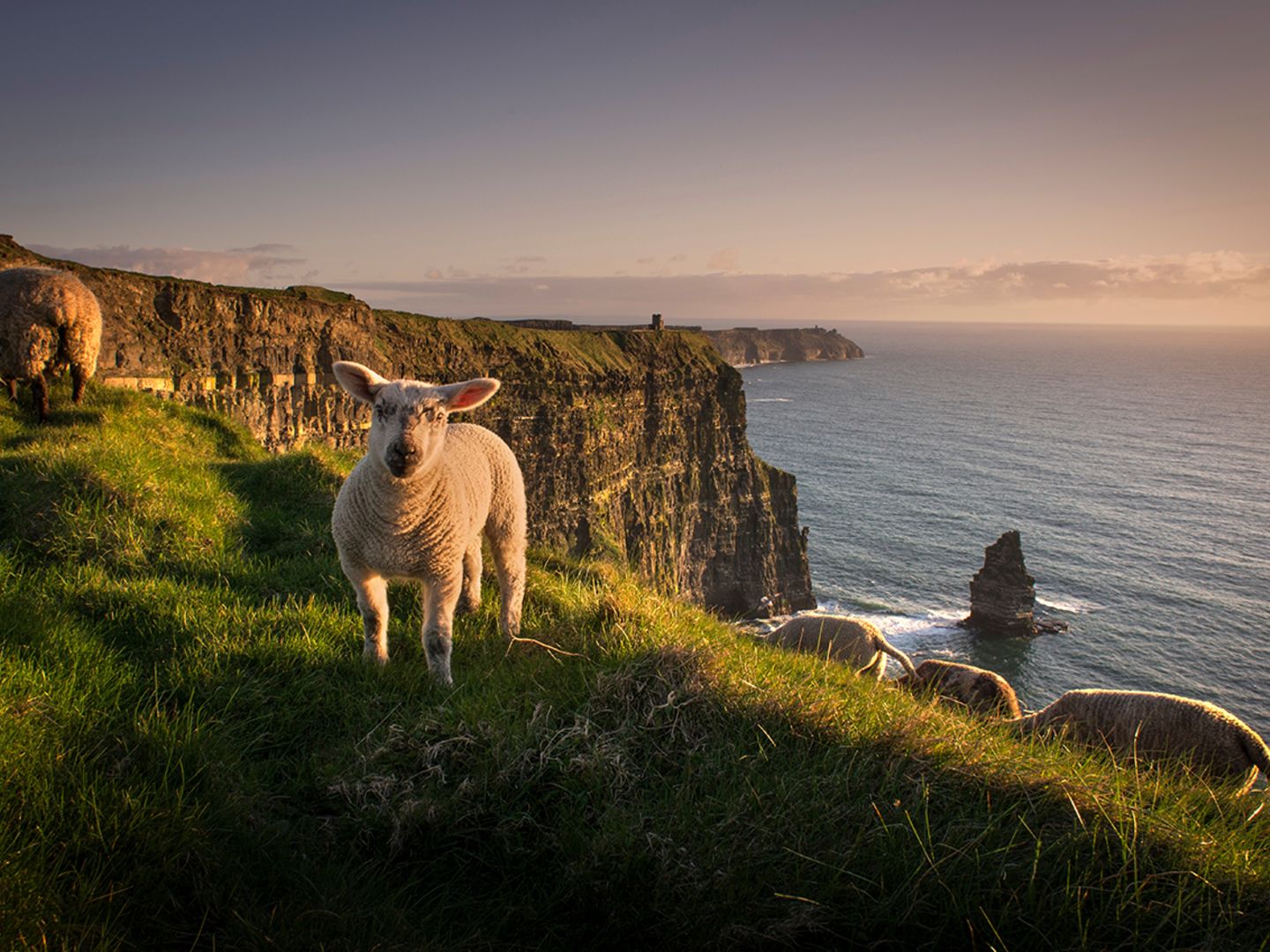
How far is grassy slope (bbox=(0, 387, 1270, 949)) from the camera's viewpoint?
9.57 feet

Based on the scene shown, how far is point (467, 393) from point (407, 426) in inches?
21.8

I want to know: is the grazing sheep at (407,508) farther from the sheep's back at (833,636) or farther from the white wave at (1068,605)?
the white wave at (1068,605)

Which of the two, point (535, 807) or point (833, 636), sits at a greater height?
point (535, 807)

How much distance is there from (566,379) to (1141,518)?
66.6 metres

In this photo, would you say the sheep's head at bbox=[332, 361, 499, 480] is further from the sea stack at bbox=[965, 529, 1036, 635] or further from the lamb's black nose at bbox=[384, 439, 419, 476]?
the sea stack at bbox=[965, 529, 1036, 635]

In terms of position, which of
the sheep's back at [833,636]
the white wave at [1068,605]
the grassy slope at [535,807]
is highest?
the grassy slope at [535,807]

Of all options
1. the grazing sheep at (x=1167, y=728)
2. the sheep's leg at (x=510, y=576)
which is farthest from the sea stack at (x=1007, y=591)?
the sheep's leg at (x=510, y=576)

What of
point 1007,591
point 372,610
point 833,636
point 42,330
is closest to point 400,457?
point 372,610

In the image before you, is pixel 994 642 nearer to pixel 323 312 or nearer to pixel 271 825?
pixel 323 312

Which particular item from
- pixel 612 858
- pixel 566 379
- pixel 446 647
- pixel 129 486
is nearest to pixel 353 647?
pixel 446 647

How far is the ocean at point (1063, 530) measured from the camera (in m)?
47.7

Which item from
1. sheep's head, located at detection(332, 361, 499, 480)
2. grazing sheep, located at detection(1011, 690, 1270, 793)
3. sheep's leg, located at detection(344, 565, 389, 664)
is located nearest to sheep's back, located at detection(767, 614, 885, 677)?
grazing sheep, located at detection(1011, 690, 1270, 793)

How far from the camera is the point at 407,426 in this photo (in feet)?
15.9

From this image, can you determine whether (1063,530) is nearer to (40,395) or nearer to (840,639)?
(840,639)
